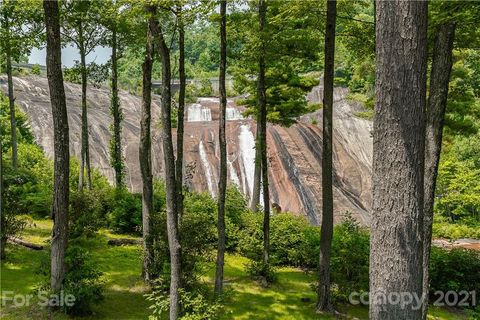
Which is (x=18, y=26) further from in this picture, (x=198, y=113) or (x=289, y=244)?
(x=198, y=113)

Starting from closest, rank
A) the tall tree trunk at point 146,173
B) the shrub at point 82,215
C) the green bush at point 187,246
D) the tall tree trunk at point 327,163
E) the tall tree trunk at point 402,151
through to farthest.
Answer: the tall tree trunk at point 402,151
the green bush at point 187,246
the tall tree trunk at point 327,163
the tall tree trunk at point 146,173
the shrub at point 82,215

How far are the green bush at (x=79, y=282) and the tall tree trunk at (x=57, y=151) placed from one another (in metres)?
0.15

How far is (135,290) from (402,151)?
7891 mm

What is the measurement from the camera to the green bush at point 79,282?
736cm

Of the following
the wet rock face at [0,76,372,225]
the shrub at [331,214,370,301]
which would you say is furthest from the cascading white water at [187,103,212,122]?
the shrub at [331,214,370,301]

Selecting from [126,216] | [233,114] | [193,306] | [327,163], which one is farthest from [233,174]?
[193,306]

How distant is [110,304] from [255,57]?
7.03m

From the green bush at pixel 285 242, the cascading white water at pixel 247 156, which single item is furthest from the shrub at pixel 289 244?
the cascading white water at pixel 247 156

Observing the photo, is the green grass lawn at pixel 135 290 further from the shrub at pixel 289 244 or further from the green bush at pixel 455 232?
the green bush at pixel 455 232

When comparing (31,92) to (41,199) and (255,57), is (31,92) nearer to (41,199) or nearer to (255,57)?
(41,199)

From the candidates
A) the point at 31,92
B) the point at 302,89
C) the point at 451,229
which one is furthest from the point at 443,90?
the point at 31,92

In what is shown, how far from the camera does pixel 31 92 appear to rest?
28.9 metres

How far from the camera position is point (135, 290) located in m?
9.44

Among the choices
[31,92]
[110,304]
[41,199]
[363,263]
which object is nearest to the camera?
[110,304]
